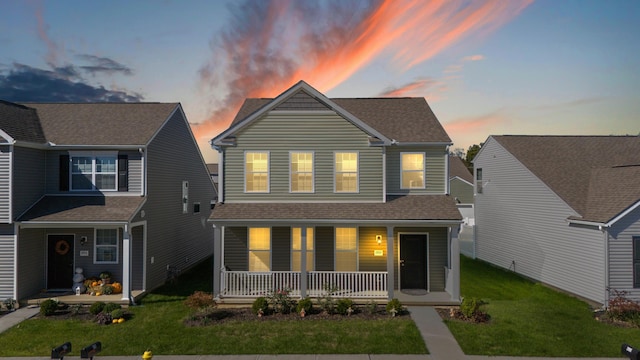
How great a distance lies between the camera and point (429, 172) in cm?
1505

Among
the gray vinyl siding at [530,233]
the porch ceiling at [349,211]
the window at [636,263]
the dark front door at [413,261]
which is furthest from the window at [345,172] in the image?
the window at [636,263]

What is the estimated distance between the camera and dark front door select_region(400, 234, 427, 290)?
1466 centimetres

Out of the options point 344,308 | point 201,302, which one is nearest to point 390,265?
point 344,308

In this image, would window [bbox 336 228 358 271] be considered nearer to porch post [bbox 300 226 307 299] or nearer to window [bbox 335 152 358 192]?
window [bbox 335 152 358 192]

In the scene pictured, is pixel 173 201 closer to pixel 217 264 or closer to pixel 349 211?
pixel 217 264

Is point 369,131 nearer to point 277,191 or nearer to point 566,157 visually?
point 277,191

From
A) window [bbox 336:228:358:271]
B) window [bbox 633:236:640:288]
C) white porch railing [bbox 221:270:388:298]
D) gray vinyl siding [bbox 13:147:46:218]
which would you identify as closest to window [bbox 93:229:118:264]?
gray vinyl siding [bbox 13:147:46:218]

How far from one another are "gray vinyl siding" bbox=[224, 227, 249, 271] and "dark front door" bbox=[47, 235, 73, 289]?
258 inches

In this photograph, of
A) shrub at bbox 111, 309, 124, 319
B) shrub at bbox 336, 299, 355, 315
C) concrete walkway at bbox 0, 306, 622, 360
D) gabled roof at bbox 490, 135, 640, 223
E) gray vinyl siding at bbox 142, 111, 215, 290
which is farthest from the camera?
gray vinyl siding at bbox 142, 111, 215, 290

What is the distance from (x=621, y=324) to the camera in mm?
11672

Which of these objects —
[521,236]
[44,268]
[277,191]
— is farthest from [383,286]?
[44,268]

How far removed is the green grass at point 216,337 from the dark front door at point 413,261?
2.92 meters

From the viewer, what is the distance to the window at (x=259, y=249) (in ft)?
47.8

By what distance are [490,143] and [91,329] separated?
20838 mm
